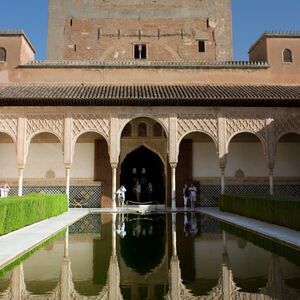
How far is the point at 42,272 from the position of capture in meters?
5.24

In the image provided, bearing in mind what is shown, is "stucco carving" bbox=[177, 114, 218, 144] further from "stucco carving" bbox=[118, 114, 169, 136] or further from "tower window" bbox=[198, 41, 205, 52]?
"tower window" bbox=[198, 41, 205, 52]

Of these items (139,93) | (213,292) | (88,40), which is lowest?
(213,292)

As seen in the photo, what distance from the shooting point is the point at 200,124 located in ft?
56.7

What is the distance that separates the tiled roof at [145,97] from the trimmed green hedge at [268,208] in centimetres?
461

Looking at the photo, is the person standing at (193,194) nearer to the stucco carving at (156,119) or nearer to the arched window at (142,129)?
the stucco carving at (156,119)

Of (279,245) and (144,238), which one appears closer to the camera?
(279,245)

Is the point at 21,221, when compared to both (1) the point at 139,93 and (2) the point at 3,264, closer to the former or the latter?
(2) the point at 3,264

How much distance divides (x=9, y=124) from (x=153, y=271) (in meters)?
13.3

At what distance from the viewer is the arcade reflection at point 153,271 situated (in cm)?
433

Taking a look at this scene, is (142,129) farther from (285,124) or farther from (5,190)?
(5,190)

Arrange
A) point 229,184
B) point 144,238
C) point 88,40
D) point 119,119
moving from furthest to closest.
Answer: point 88,40, point 229,184, point 119,119, point 144,238

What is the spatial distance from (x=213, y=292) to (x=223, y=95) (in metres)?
13.7

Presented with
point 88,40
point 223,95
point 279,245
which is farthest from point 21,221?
point 88,40

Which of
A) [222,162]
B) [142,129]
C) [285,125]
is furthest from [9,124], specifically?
[285,125]
